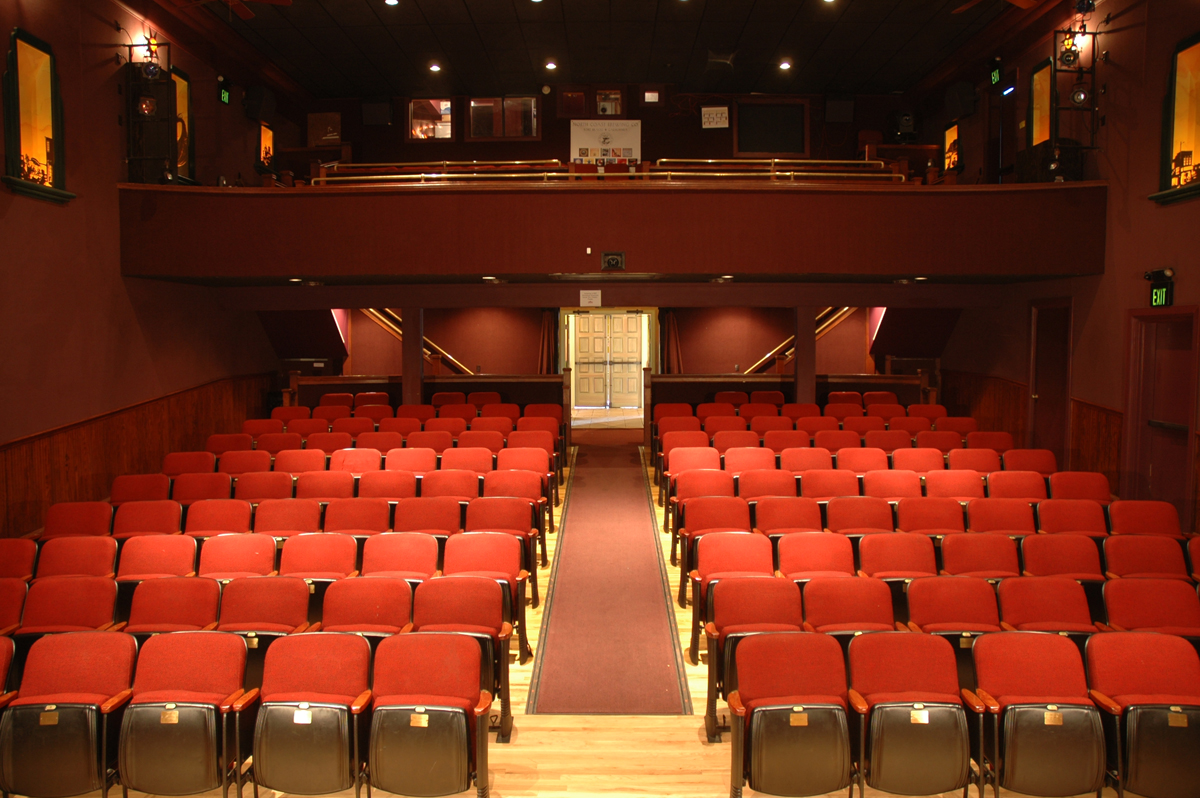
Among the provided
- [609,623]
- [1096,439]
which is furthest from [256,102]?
[1096,439]

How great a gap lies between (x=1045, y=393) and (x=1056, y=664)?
265 inches

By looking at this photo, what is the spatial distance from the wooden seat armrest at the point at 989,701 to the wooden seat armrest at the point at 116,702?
3.65m

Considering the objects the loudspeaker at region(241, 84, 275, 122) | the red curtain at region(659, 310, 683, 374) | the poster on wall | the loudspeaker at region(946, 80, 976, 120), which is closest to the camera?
the loudspeaker at region(946, 80, 976, 120)

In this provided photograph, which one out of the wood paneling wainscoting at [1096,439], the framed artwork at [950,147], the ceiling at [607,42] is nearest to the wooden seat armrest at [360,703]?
the wood paneling wainscoting at [1096,439]

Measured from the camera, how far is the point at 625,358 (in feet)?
49.8

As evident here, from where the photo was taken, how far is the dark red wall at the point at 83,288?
701 centimetres

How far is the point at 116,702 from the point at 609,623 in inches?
115

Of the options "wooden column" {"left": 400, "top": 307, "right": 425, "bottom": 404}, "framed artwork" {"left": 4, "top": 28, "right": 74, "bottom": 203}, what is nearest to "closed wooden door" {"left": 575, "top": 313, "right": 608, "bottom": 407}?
"wooden column" {"left": 400, "top": 307, "right": 425, "bottom": 404}

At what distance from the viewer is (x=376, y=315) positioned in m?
13.9

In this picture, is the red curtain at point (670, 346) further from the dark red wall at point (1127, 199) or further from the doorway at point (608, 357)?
the dark red wall at point (1127, 199)

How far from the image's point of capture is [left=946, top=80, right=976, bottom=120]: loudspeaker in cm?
1162

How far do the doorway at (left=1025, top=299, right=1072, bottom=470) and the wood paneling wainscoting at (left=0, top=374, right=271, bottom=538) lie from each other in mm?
9875

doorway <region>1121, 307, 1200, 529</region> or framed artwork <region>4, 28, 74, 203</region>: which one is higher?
framed artwork <region>4, 28, 74, 203</region>

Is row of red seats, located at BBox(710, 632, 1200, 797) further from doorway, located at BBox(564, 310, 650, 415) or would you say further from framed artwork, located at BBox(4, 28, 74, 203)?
doorway, located at BBox(564, 310, 650, 415)
